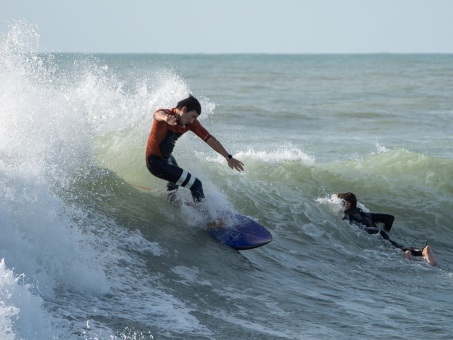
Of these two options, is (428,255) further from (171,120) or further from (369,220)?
(171,120)

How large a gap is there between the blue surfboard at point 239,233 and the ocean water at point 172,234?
14cm

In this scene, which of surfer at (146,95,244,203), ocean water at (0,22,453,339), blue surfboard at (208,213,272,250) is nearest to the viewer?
ocean water at (0,22,453,339)

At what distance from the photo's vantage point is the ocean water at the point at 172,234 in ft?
22.6

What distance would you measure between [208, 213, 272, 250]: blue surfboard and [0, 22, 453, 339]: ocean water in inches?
5.5

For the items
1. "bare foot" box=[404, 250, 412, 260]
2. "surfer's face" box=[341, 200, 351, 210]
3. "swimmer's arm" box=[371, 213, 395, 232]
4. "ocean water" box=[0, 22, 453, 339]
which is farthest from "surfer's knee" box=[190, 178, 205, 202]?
"swimmer's arm" box=[371, 213, 395, 232]

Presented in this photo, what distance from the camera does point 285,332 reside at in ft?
23.3

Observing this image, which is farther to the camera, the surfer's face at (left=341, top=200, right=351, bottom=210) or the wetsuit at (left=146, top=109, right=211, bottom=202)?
the surfer's face at (left=341, top=200, right=351, bottom=210)

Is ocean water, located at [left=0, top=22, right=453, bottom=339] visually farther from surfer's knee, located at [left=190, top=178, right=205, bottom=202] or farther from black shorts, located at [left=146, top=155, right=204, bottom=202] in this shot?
black shorts, located at [left=146, top=155, right=204, bottom=202]

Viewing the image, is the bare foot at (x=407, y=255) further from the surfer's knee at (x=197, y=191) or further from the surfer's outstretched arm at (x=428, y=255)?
the surfer's knee at (x=197, y=191)

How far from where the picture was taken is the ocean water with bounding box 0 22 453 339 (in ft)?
22.6

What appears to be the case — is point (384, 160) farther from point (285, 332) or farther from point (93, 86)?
point (285, 332)

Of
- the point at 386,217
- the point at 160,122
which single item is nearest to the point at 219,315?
the point at 160,122

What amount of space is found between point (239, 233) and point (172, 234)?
2.62 feet

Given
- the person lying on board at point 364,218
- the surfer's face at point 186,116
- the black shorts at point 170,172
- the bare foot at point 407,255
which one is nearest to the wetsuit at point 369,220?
the person lying on board at point 364,218
